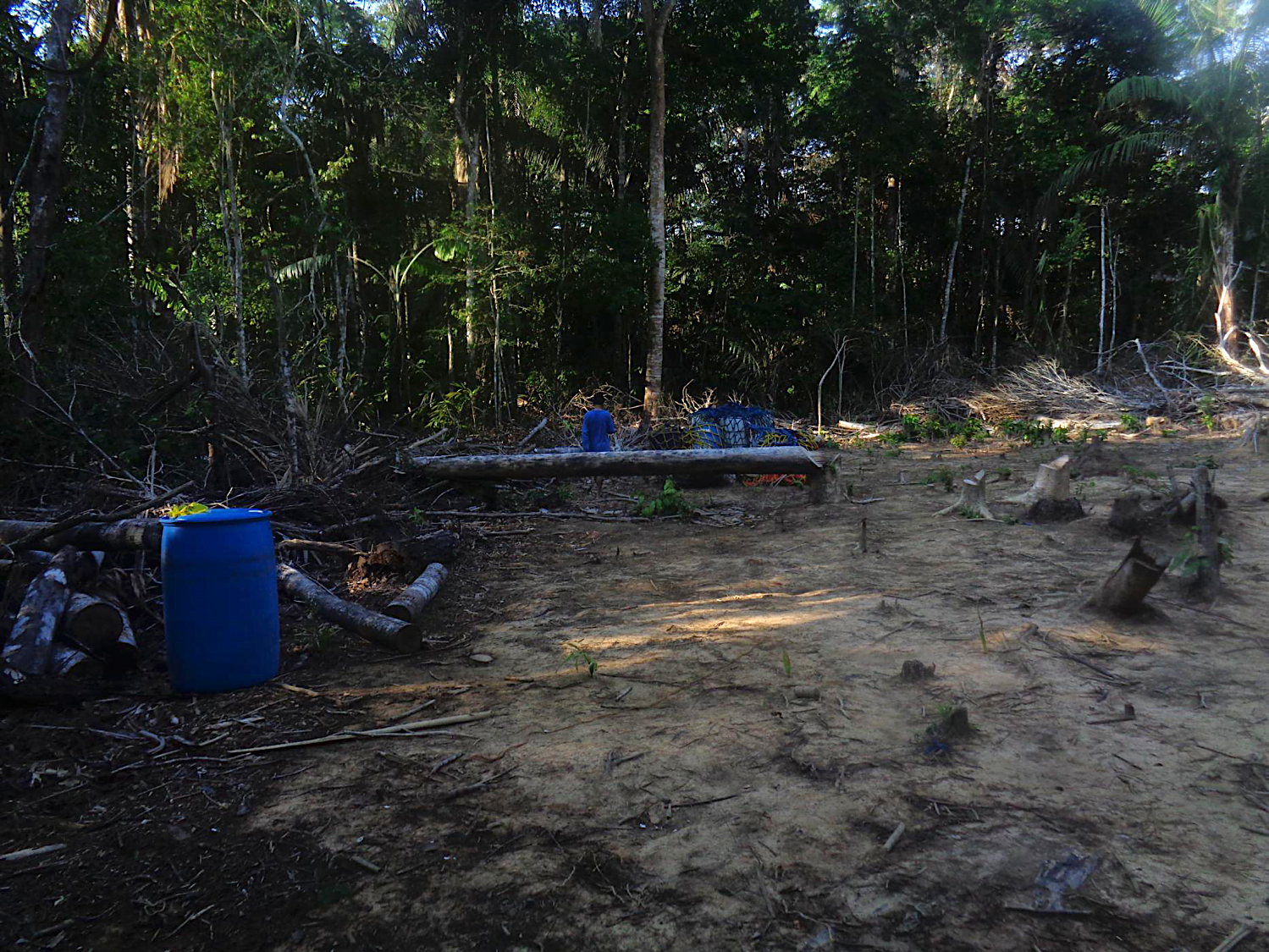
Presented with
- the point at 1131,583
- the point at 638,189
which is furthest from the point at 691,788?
the point at 638,189

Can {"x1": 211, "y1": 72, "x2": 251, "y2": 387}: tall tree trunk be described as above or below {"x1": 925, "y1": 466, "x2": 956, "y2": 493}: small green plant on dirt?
above

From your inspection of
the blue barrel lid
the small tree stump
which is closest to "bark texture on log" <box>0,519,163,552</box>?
the blue barrel lid

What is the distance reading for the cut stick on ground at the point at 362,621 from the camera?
14.1 ft

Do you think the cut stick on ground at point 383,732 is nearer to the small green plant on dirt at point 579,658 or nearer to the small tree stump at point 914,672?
the small green plant on dirt at point 579,658

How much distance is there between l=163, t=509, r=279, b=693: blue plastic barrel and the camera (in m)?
3.69

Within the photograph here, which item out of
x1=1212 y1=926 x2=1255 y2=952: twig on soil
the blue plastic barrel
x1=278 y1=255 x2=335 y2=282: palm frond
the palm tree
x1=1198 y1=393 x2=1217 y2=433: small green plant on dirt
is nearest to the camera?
x1=1212 y1=926 x2=1255 y2=952: twig on soil

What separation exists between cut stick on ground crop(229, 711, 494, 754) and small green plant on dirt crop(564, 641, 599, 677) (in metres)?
0.64

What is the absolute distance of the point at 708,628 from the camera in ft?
15.4

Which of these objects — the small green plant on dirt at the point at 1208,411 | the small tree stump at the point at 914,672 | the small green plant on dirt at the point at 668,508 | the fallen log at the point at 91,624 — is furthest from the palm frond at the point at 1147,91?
the fallen log at the point at 91,624

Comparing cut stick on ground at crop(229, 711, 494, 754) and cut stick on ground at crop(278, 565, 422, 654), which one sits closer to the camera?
cut stick on ground at crop(229, 711, 494, 754)

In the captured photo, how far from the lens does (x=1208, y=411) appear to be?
1259cm

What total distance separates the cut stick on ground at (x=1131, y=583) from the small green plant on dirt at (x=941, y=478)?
4.35 metres

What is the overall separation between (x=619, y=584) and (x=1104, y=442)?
9.50 m

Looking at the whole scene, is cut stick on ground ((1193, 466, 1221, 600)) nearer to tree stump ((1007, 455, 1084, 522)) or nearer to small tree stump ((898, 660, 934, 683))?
tree stump ((1007, 455, 1084, 522))
